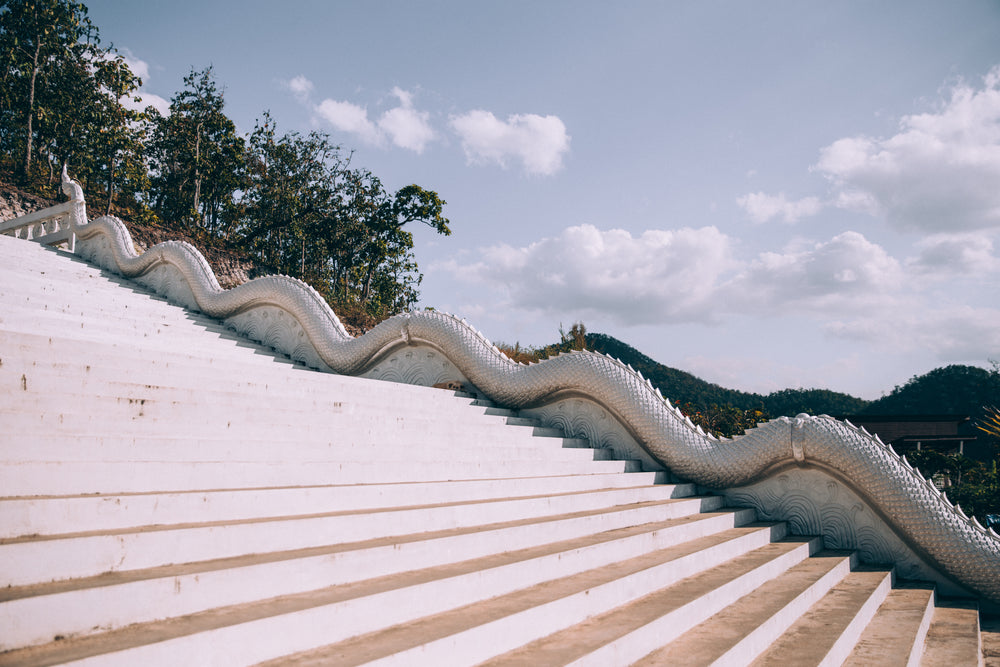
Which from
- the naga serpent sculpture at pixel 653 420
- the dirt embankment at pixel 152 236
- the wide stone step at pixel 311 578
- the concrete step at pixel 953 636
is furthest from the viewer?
the dirt embankment at pixel 152 236

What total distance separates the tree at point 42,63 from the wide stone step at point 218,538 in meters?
18.3

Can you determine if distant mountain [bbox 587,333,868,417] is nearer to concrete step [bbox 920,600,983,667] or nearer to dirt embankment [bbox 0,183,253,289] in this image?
dirt embankment [bbox 0,183,253,289]

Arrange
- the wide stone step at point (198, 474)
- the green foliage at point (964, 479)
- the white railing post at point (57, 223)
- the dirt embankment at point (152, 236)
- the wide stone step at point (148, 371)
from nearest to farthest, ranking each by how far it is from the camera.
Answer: the wide stone step at point (198, 474)
the wide stone step at point (148, 371)
the green foliage at point (964, 479)
the white railing post at point (57, 223)
the dirt embankment at point (152, 236)

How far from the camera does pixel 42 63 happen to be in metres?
16.6

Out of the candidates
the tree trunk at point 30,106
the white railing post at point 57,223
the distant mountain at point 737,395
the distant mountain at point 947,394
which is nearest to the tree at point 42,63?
the tree trunk at point 30,106

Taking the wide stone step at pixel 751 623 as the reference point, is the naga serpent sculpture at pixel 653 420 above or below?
above

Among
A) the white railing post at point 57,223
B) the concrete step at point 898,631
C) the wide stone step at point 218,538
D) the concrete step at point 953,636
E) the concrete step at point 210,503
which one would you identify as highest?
the white railing post at point 57,223

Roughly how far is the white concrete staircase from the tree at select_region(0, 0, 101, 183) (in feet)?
51.9

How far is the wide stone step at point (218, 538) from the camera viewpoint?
4.81 ft

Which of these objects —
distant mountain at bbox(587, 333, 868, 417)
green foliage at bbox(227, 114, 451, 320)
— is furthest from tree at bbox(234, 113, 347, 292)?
distant mountain at bbox(587, 333, 868, 417)

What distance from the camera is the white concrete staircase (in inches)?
59.2

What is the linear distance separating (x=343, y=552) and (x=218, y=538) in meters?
0.36

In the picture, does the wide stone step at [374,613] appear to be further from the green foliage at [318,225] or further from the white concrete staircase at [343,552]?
the green foliage at [318,225]

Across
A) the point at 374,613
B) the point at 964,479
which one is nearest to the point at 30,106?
the point at 374,613
